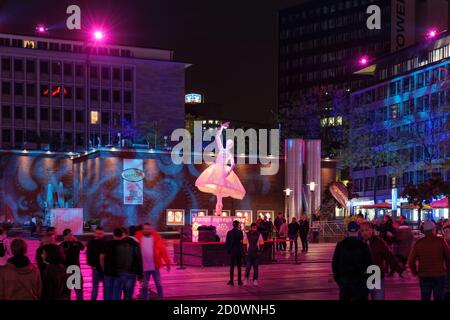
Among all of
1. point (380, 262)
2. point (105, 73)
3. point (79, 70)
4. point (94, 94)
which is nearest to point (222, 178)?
point (380, 262)

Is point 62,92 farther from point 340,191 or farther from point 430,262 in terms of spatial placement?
point 430,262

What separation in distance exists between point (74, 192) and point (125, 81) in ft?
124

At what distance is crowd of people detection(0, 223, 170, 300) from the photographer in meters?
9.76

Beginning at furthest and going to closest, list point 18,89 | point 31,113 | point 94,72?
point 94,72 < point 31,113 < point 18,89

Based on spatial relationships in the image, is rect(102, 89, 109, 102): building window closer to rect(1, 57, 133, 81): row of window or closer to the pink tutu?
rect(1, 57, 133, 81): row of window

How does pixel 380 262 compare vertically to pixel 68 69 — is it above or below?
below

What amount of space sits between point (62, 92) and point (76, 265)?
8517 cm

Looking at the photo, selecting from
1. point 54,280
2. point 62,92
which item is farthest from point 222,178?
point 62,92

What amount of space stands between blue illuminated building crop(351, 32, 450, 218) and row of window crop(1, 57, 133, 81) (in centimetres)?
3099

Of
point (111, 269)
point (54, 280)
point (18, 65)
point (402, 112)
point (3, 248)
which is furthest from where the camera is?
point (402, 112)

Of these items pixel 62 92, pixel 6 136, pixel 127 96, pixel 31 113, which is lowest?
pixel 6 136

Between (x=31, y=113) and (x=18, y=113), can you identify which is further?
(x=31, y=113)

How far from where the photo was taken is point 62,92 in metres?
97.2
